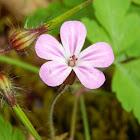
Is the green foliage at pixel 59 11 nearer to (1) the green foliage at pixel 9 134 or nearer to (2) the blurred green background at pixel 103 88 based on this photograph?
(2) the blurred green background at pixel 103 88

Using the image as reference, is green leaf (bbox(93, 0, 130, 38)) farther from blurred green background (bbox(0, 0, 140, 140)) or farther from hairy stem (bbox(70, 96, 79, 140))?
hairy stem (bbox(70, 96, 79, 140))

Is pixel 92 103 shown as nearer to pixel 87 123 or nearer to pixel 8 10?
pixel 87 123

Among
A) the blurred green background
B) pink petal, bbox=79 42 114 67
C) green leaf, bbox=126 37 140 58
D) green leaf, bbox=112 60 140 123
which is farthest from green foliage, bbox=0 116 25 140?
green leaf, bbox=126 37 140 58

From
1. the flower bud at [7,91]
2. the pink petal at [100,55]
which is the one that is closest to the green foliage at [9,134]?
the flower bud at [7,91]

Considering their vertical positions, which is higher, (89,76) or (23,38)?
(23,38)

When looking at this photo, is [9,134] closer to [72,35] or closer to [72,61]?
[72,61]

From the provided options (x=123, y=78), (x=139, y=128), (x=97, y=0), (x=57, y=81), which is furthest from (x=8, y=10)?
(x=57, y=81)

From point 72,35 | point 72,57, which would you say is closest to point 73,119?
point 72,57
